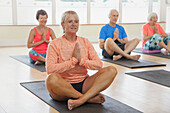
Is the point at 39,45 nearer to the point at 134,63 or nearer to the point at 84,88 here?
the point at 134,63

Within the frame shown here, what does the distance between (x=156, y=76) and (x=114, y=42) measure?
1.34 metres

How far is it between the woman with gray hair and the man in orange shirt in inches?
129

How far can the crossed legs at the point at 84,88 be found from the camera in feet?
8.34

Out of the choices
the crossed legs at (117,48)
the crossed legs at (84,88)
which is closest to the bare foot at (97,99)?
the crossed legs at (84,88)

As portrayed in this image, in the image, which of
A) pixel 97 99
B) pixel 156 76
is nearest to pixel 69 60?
pixel 97 99

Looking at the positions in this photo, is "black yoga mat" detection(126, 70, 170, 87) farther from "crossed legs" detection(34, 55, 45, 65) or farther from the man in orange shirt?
"crossed legs" detection(34, 55, 45, 65)

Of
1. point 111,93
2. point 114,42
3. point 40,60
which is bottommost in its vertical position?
point 111,93

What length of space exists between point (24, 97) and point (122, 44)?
2.68 m

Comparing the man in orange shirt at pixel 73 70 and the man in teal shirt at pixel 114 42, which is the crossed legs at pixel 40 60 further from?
the man in orange shirt at pixel 73 70

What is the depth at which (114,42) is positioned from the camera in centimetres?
507

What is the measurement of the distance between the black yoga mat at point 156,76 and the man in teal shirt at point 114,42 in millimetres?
887

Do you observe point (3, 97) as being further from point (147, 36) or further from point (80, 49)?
point (147, 36)

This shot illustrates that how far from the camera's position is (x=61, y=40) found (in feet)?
9.04

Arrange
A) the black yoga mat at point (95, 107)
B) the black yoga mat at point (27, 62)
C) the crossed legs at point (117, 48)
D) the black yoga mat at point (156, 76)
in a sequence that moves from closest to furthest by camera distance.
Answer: the black yoga mat at point (95, 107) < the black yoga mat at point (156, 76) < the black yoga mat at point (27, 62) < the crossed legs at point (117, 48)
